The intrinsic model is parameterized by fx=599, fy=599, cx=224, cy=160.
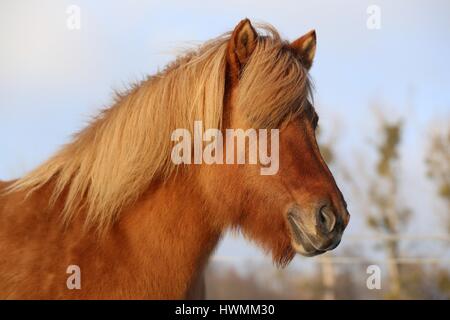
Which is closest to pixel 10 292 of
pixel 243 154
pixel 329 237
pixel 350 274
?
pixel 243 154

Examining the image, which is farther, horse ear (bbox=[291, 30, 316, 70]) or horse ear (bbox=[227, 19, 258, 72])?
horse ear (bbox=[291, 30, 316, 70])

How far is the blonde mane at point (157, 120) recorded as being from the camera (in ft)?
11.7

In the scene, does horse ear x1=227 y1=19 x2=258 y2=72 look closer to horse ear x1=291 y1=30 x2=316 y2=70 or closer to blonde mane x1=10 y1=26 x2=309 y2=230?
blonde mane x1=10 y1=26 x2=309 y2=230

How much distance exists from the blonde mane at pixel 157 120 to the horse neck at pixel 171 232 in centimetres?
10

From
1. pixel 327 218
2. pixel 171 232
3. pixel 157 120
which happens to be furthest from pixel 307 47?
pixel 171 232

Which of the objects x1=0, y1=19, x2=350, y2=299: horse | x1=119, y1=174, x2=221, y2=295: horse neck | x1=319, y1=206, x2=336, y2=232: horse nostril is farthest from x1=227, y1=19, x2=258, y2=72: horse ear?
x1=319, y1=206, x2=336, y2=232: horse nostril

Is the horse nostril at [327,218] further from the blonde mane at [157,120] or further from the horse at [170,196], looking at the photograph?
the blonde mane at [157,120]

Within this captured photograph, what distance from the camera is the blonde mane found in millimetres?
3576

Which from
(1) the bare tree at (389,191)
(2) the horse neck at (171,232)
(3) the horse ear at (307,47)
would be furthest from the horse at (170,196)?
(1) the bare tree at (389,191)

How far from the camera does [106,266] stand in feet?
11.4

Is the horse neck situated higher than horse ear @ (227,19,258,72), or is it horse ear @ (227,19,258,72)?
horse ear @ (227,19,258,72)

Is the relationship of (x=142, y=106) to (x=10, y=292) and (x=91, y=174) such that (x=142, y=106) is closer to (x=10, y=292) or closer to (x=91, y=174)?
(x=91, y=174)

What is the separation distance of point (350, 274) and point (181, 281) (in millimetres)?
11122

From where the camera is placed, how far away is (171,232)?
357cm
